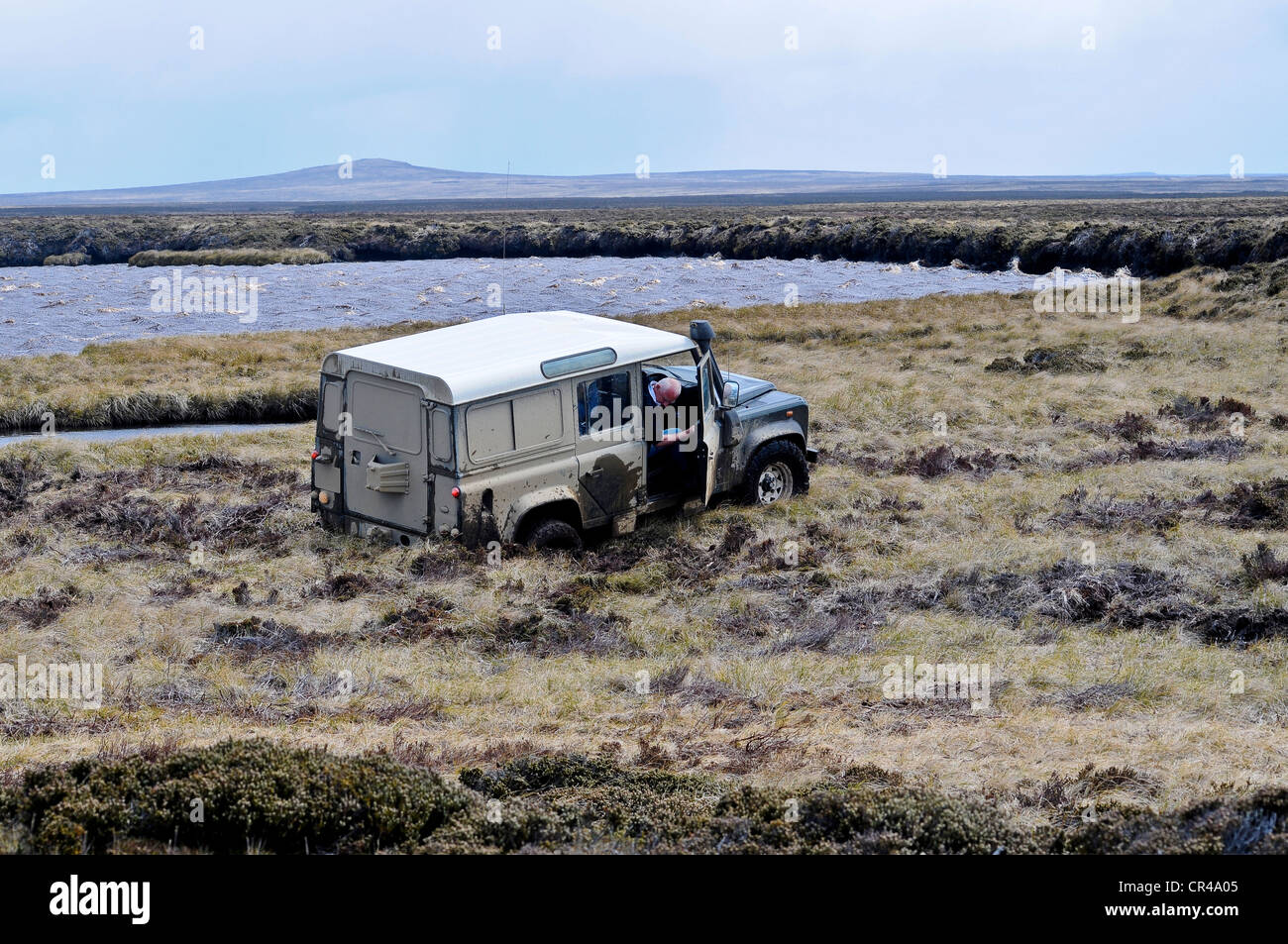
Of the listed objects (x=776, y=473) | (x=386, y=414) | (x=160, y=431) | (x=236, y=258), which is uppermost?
(x=236, y=258)

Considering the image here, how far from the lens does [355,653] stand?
954 cm

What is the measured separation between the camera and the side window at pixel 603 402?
11805mm

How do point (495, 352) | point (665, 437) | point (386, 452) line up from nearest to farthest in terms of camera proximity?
point (386, 452)
point (495, 352)
point (665, 437)

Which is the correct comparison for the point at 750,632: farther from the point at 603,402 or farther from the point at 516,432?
the point at 603,402

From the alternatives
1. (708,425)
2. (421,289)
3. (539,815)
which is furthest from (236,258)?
(539,815)

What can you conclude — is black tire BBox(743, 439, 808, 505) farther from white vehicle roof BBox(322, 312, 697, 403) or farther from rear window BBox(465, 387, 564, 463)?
rear window BBox(465, 387, 564, 463)

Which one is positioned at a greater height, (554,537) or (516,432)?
(516,432)

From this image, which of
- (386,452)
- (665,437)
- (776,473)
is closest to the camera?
(386,452)

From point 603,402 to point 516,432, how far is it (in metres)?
1.25

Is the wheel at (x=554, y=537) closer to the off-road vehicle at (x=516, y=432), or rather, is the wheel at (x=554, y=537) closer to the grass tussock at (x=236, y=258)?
the off-road vehicle at (x=516, y=432)

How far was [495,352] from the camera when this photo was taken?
1153 cm

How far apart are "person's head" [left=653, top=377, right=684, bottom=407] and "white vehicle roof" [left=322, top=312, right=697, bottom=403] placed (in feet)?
1.30
